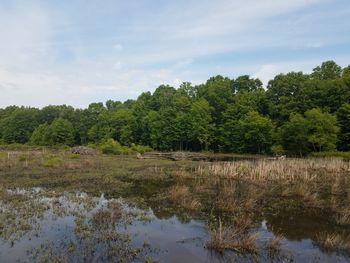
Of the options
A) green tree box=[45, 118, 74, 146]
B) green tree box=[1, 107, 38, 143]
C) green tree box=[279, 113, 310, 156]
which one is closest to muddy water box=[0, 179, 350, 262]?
A: green tree box=[279, 113, 310, 156]

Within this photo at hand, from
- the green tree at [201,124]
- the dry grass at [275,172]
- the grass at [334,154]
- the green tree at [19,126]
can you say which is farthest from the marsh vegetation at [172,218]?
the green tree at [19,126]

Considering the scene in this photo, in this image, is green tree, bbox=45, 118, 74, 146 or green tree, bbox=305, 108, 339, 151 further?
green tree, bbox=45, 118, 74, 146

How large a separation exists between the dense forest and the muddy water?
3522cm

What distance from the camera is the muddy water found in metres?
10.1

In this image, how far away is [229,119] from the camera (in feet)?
237

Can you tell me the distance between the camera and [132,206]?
16453 millimetres

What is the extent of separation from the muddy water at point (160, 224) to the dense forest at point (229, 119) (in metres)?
35.2

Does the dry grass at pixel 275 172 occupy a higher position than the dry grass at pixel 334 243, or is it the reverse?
the dry grass at pixel 275 172

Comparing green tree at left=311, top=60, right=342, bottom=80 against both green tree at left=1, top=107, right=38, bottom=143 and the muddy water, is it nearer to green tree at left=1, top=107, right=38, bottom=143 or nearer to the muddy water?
the muddy water

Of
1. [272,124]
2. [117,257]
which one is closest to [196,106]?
[272,124]

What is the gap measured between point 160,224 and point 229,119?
197ft

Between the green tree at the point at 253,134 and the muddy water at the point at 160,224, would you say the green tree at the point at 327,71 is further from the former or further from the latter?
the muddy water at the point at 160,224

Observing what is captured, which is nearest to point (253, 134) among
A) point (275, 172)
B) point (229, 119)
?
point (229, 119)

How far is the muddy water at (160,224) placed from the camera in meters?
Answer: 10.1
